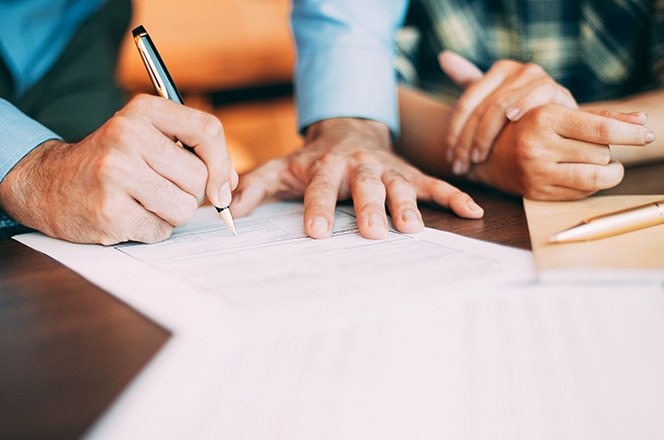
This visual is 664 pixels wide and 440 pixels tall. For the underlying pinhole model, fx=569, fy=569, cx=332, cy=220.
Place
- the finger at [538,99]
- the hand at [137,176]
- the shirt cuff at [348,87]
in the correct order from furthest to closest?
the shirt cuff at [348,87], the finger at [538,99], the hand at [137,176]

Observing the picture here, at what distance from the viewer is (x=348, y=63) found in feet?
2.98

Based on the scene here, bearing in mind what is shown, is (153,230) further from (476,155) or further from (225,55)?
(225,55)

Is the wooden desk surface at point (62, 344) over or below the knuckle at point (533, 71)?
over

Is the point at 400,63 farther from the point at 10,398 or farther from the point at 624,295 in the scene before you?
the point at 10,398

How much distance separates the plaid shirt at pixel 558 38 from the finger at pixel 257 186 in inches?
19.8

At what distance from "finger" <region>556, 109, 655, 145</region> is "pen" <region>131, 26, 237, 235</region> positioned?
36 centimetres

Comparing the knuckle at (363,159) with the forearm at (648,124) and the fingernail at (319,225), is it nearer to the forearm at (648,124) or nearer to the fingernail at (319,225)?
the fingernail at (319,225)

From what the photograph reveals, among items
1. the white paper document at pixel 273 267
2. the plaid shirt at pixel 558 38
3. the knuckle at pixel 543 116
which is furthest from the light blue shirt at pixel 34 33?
the knuckle at pixel 543 116

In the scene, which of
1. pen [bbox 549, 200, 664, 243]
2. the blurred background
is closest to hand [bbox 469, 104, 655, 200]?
pen [bbox 549, 200, 664, 243]

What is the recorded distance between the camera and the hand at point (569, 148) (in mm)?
565

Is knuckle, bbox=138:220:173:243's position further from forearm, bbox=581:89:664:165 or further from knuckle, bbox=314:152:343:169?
forearm, bbox=581:89:664:165

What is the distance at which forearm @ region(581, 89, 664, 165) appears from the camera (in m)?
0.73

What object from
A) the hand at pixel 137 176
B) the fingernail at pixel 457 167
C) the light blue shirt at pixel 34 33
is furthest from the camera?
the light blue shirt at pixel 34 33

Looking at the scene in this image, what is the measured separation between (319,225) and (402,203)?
0.10 metres
